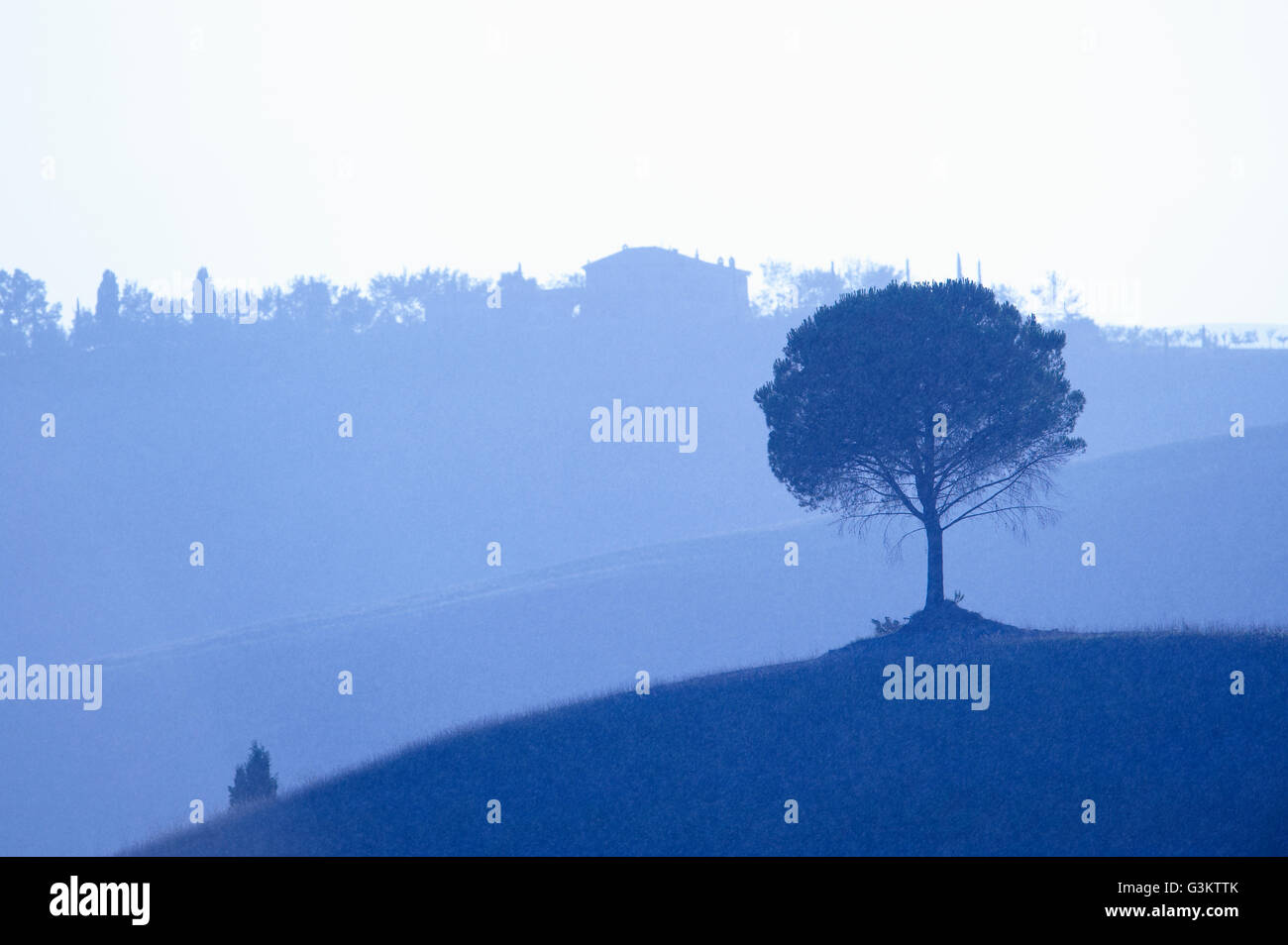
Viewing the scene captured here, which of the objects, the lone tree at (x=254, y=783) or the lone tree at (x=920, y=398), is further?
the lone tree at (x=254, y=783)

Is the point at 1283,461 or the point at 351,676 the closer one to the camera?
the point at 351,676

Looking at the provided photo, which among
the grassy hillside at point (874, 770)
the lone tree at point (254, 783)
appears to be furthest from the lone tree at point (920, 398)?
the lone tree at point (254, 783)

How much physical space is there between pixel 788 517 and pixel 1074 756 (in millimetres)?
99215

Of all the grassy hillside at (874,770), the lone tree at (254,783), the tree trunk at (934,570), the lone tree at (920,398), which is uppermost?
the lone tree at (920,398)

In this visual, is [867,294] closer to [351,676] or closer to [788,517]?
[351,676]

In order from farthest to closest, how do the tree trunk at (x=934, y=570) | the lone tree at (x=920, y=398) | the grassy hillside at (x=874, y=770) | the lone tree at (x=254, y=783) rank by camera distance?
the lone tree at (x=254, y=783), the lone tree at (x=920, y=398), the tree trunk at (x=934, y=570), the grassy hillside at (x=874, y=770)

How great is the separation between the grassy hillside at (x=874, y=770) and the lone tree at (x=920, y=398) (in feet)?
16.2

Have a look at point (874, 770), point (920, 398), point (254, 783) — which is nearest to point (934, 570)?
point (920, 398)

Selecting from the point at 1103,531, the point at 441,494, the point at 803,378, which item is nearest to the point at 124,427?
the point at 441,494

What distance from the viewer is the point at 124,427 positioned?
168000 mm

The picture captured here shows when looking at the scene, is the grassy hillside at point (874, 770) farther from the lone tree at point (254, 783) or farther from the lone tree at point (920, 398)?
the lone tree at point (254, 783)

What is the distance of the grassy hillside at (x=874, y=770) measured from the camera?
21953 millimetres

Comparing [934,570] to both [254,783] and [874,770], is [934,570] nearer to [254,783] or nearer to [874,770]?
[874,770]

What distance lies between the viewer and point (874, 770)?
25.6m
